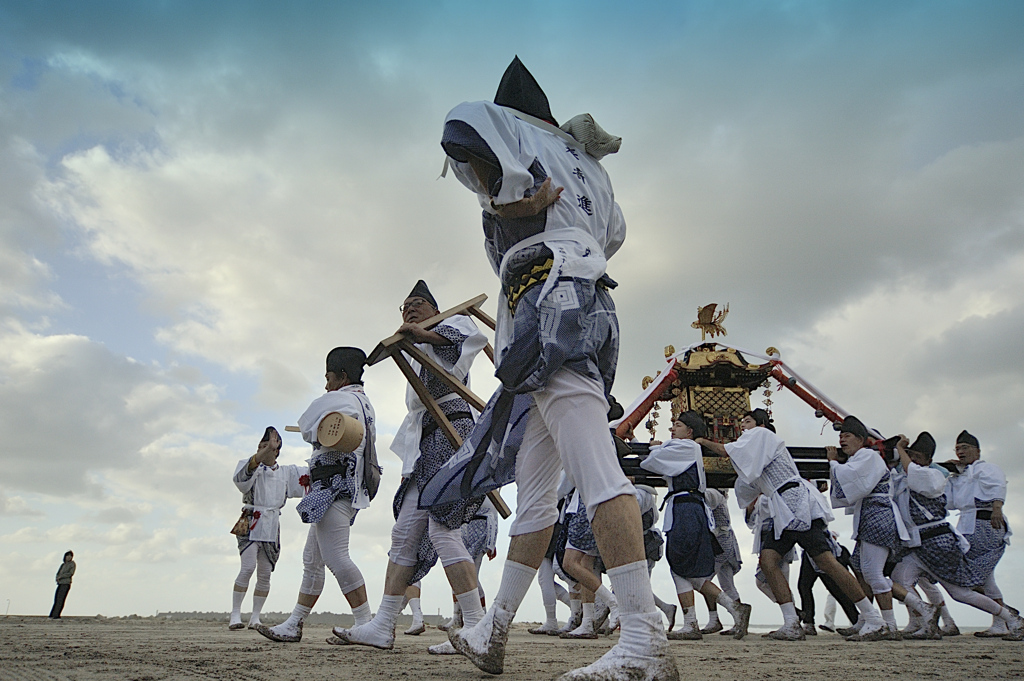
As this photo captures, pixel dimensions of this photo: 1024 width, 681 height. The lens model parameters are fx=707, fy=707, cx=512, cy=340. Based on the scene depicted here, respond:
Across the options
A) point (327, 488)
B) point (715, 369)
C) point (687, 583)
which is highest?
point (715, 369)

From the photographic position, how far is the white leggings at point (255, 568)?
7.91m

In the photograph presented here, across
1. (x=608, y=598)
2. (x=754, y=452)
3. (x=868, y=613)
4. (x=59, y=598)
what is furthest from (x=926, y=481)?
(x=59, y=598)

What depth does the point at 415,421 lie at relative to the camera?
4.20m

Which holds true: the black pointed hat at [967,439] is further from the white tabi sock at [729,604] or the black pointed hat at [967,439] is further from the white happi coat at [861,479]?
the white tabi sock at [729,604]

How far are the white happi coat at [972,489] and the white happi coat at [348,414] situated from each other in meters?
6.45

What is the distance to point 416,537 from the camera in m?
3.98

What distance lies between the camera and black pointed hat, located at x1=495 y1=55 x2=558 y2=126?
2.93 metres

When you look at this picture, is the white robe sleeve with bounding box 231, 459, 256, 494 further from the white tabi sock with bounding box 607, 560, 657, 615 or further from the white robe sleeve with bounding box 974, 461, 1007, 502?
the white robe sleeve with bounding box 974, 461, 1007, 502

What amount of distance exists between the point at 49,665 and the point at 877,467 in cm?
665

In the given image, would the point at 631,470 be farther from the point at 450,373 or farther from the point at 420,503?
the point at 420,503

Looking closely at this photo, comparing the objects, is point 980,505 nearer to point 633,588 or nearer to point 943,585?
point 943,585

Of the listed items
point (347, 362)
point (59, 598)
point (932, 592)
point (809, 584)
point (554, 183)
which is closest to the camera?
point (554, 183)

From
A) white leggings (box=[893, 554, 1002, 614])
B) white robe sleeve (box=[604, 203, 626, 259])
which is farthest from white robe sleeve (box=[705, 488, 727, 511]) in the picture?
white robe sleeve (box=[604, 203, 626, 259])

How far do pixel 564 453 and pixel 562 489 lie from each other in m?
4.67
